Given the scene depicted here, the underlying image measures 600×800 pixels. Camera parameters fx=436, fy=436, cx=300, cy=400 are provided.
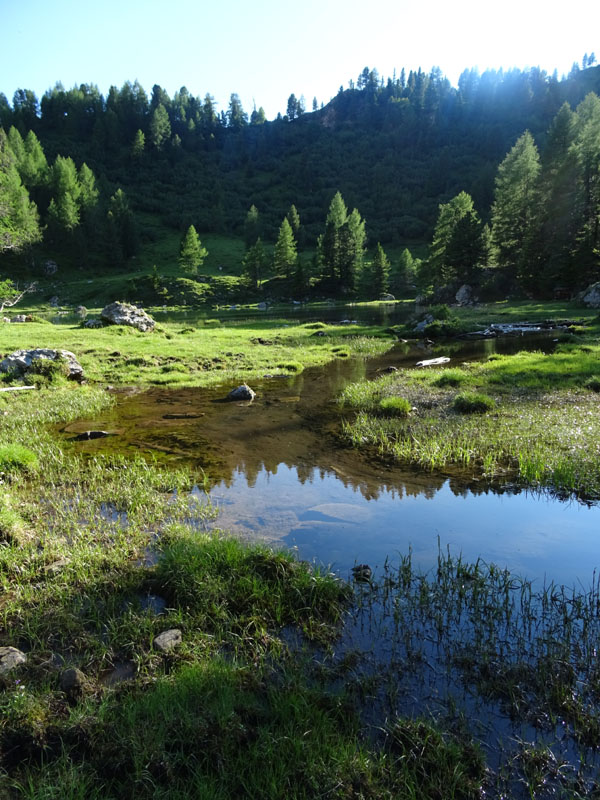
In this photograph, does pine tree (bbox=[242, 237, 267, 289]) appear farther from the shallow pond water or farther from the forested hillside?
the shallow pond water

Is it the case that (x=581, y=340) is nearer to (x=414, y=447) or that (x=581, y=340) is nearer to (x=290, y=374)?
(x=290, y=374)

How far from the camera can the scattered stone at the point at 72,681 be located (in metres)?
4.87

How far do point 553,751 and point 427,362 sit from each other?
24.2 m

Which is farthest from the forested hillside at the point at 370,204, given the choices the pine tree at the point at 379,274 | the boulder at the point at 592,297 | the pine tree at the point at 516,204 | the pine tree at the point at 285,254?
the boulder at the point at 592,297

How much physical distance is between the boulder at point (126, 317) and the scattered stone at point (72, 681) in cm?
3652

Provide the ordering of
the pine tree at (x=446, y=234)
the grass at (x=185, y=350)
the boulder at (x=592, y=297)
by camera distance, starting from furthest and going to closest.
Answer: the pine tree at (x=446, y=234) → the boulder at (x=592, y=297) → the grass at (x=185, y=350)

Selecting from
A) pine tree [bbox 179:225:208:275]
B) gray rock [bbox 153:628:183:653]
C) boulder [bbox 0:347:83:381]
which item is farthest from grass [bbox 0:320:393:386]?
pine tree [bbox 179:225:208:275]

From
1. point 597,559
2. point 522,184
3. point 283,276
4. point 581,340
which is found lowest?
point 597,559

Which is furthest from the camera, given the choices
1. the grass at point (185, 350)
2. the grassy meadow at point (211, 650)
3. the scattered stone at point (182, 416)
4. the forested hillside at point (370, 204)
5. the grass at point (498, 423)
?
the forested hillside at point (370, 204)

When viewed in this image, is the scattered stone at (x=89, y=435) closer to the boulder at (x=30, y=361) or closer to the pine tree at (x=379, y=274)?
the boulder at (x=30, y=361)

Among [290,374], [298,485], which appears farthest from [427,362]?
[298,485]

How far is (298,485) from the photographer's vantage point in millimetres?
11102

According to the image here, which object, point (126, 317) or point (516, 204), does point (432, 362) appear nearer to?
point (126, 317)

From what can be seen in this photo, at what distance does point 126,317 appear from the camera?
38969 mm
